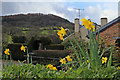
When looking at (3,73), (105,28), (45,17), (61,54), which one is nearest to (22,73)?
(3,73)

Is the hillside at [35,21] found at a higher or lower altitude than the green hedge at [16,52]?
higher

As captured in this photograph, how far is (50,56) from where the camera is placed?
7430 millimetres

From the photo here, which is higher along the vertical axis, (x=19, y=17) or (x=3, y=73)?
(x=19, y=17)

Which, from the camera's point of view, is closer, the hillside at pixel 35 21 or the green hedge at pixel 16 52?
the green hedge at pixel 16 52

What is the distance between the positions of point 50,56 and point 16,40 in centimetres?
538

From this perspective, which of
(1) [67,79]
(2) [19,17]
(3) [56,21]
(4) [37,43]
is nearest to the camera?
(1) [67,79]

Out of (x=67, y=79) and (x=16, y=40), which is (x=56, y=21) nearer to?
(x=16, y=40)

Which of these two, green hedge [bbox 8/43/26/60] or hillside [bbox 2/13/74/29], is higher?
hillside [bbox 2/13/74/29]

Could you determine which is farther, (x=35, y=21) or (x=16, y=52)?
(x=35, y=21)

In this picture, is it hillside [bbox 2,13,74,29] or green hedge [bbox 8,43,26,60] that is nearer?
green hedge [bbox 8,43,26,60]

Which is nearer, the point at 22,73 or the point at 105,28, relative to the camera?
the point at 22,73

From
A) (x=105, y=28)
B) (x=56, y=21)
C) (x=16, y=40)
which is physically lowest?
(x=16, y=40)

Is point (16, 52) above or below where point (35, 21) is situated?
below

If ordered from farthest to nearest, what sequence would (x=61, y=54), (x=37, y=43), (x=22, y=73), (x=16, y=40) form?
1. (x=37, y=43)
2. (x=16, y=40)
3. (x=61, y=54)
4. (x=22, y=73)
